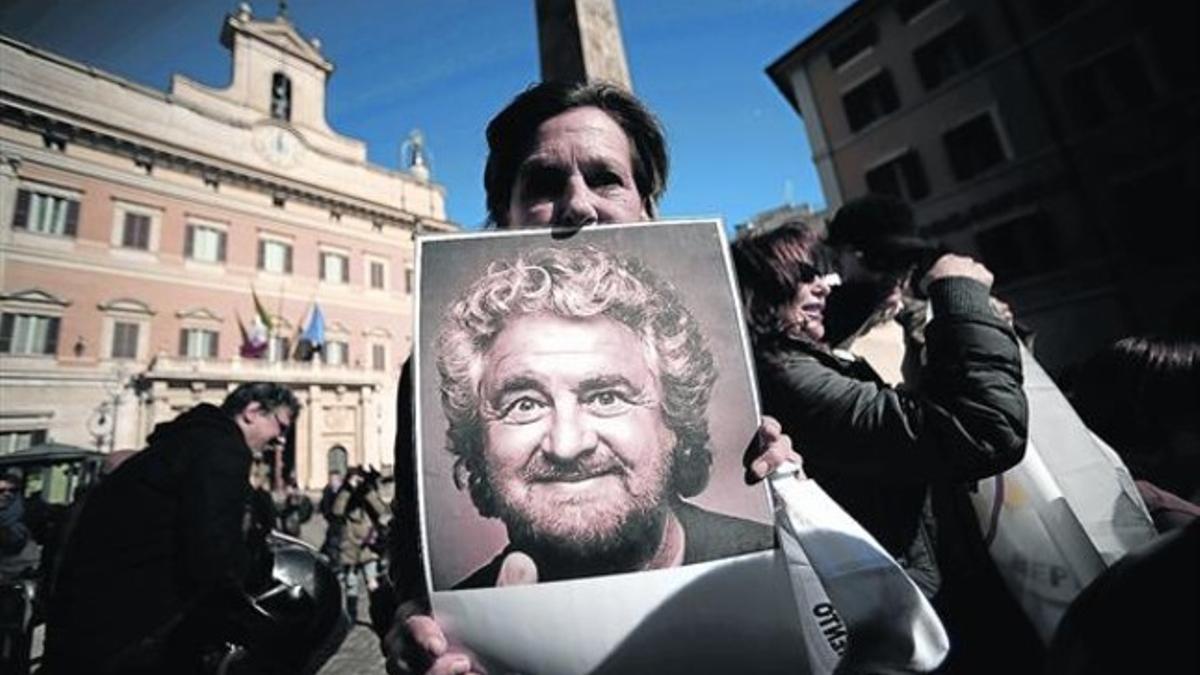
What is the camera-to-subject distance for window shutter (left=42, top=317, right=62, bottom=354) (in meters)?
16.0

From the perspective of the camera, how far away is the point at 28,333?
15.7 meters

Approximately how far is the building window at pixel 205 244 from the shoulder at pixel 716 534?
24.6 metres

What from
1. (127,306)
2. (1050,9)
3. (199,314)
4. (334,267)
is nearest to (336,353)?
(334,267)

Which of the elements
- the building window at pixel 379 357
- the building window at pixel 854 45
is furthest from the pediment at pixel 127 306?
the building window at pixel 854 45

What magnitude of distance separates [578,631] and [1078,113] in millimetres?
18065

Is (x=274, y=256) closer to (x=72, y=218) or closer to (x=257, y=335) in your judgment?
(x=257, y=335)

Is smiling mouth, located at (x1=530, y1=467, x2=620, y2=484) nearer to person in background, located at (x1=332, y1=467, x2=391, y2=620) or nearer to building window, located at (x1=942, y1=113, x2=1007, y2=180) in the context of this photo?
person in background, located at (x1=332, y1=467, x2=391, y2=620)

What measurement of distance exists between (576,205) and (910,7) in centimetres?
1934

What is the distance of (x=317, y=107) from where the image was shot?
25.2 meters

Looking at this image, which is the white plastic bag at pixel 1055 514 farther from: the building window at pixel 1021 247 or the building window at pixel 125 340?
the building window at pixel 125 340

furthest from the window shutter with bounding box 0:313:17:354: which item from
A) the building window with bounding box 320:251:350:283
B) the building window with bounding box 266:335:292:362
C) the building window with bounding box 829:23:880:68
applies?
the building window with bounding box 829:23:880:68

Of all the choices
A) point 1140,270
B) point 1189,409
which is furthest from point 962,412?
point 1140,270

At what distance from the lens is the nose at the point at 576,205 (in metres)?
1.03

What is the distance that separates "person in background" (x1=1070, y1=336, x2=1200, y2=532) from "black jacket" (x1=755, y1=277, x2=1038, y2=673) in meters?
0.64
